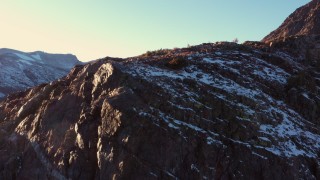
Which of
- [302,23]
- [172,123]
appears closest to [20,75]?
[302,23]

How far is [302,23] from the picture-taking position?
5469 centimetres

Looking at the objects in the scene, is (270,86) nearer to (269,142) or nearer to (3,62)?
(269,142)

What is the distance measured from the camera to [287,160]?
67.1ft

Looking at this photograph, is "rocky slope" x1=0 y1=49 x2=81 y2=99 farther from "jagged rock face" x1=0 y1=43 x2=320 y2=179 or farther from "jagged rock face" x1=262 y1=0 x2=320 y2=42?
"jagged rock face" x1=0 y1=43 x2=320 y2=179

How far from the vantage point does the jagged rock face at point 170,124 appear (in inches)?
807

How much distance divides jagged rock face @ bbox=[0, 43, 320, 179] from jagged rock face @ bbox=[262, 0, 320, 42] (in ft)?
74.6

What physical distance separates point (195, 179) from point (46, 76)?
292ft

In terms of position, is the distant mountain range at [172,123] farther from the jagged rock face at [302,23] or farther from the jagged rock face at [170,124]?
the jagged rock face at [302,23]

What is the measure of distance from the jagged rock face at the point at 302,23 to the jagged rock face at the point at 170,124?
22.7 meters

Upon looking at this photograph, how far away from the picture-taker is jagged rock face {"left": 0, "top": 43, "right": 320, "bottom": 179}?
2050cm

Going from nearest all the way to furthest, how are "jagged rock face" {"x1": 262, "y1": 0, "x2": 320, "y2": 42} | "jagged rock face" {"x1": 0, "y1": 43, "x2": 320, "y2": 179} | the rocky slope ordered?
"jagged rock face" {"x1": 0, "y1": 43, "x2": 320, "y2": 179}, "jagged rock face" {"x1": 262, "y1": 0, "x2": 320, "y2": 42}, the rocky slope

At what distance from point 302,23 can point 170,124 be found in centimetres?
3988

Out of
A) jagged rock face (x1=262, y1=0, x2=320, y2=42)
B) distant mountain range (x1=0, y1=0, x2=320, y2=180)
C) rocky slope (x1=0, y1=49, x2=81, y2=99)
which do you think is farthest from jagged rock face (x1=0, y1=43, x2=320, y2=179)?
rocky slope (x1=0, y1=49, x2=81, y2=99)

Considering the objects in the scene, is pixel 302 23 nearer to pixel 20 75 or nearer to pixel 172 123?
pixel 172 123
